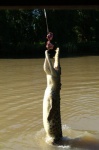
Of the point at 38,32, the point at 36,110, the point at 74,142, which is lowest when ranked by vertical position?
the point at 36,110

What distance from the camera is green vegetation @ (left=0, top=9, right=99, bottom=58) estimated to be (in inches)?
1398

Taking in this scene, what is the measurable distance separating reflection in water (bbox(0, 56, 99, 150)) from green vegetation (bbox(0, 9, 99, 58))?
1792cm

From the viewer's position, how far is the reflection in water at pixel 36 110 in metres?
7.79

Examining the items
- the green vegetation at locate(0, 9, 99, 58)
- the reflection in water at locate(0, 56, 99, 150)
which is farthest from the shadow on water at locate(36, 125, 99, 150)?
the green vegetation at locate(0, 9, 99, 58)

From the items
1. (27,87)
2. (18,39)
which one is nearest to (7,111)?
(27,87)

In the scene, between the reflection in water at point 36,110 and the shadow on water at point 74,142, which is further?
the reflection in water at point 36,110

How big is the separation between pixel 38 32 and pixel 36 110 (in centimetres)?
2878

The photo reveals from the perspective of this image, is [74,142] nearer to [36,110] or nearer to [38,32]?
[36,110]

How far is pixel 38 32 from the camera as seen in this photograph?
38.9 metres

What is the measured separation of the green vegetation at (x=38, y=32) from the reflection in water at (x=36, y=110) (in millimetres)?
17921

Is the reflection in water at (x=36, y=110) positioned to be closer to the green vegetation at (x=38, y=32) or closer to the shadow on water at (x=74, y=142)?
the shadow on water at (x=74, y=142)

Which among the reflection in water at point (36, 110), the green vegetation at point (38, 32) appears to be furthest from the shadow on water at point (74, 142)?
the green vegetation at point (38, 32)

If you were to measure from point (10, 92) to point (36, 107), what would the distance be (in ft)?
10.1

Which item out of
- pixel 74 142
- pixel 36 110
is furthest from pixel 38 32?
pixel 74 142
